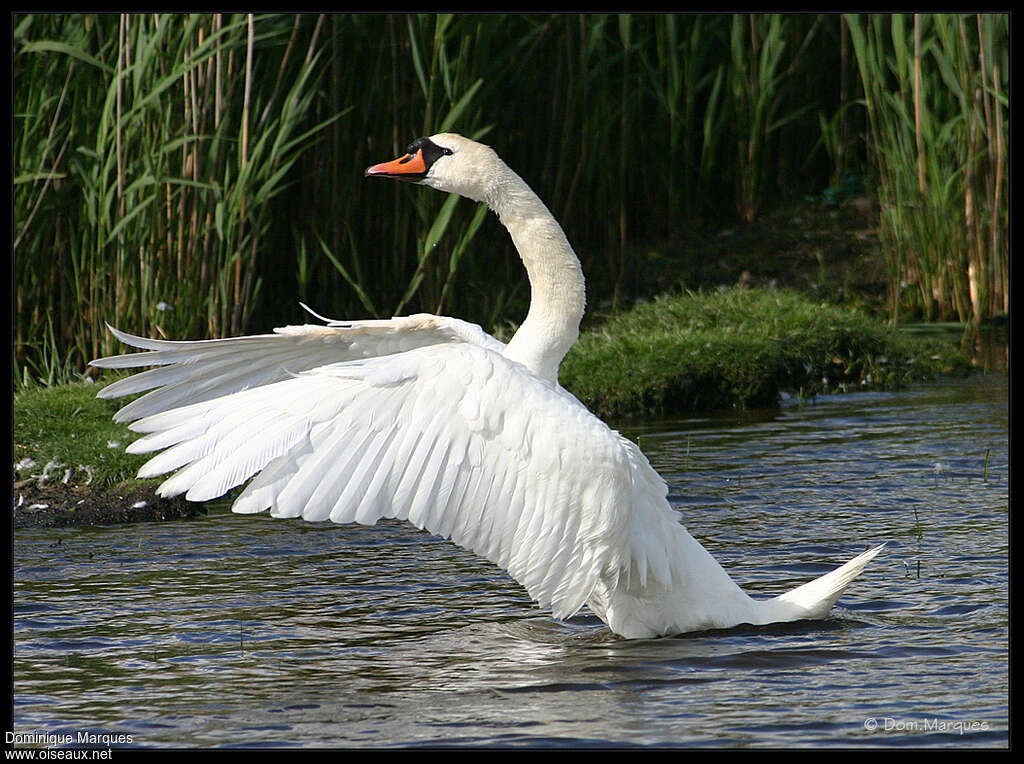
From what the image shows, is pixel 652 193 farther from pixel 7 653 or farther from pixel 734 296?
pixel 7 653

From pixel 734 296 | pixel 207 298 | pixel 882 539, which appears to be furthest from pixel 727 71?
pixel 882 539

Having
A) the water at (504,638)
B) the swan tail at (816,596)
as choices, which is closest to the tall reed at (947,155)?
the water at (504,638)

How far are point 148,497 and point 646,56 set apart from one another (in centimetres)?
645

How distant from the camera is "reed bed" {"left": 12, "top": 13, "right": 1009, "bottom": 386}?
26.6 ft

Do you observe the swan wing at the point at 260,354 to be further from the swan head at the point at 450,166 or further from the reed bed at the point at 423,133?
the reed bed at the point at 423,133

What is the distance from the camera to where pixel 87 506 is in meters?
6.80

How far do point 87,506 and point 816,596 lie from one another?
3.49 m

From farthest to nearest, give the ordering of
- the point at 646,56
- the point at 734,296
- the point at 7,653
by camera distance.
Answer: the point at 646,56
the point at 734,296
the point at 7,653

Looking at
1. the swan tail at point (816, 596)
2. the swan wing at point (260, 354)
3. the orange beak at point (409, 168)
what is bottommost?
the swan tail at point (816, 596)

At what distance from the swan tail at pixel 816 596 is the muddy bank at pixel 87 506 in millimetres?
3025

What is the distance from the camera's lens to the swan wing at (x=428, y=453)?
4367 millimetres

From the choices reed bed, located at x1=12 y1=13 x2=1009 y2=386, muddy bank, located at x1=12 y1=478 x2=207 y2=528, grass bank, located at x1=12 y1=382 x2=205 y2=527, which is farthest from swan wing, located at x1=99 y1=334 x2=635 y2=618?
reed bed, located at x1=12 y1=13 x2=1009 y2=386

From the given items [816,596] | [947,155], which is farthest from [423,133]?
[816,596]

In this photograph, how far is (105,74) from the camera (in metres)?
8.30
